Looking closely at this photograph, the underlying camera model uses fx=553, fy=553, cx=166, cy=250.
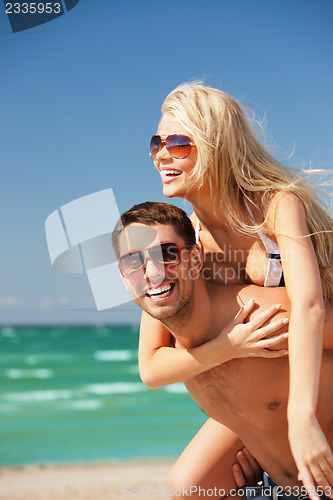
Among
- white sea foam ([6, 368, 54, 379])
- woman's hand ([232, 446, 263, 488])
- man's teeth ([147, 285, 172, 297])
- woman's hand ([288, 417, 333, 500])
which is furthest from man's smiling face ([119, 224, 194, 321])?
white sea foam ([6, 368, 54, 379])

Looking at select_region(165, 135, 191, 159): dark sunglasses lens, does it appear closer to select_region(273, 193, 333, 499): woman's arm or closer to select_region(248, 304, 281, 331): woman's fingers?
select_region(273, 193, 333, 499): woman's arm

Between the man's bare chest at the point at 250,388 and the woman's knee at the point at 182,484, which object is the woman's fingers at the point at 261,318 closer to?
the man's bare chest at the point at 250,388

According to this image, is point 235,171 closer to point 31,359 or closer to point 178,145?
point 178,145

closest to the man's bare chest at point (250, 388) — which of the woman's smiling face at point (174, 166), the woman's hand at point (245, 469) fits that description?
the woman's hand at point (245, 469)

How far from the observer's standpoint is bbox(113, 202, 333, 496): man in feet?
9.73

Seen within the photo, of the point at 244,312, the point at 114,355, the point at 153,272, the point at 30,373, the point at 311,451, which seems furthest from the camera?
the point at 114,355

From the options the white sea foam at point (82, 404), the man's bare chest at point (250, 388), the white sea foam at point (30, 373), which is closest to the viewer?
the man's bare chest at point (250, 388)

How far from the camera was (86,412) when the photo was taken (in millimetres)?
19906

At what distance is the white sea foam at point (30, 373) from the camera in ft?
95.1

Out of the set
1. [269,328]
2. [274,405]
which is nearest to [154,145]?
[269,328]

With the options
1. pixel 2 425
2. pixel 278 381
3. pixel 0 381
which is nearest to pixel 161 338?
pixel 278 381

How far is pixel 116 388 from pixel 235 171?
22679 millimetres

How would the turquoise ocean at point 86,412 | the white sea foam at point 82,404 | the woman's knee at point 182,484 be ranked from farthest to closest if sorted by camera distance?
the white sea foam at point 82,404
the turquoise ocean at point 86,412
the woman's knee at point 182,484

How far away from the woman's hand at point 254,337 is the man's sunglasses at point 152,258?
476 millimetres
